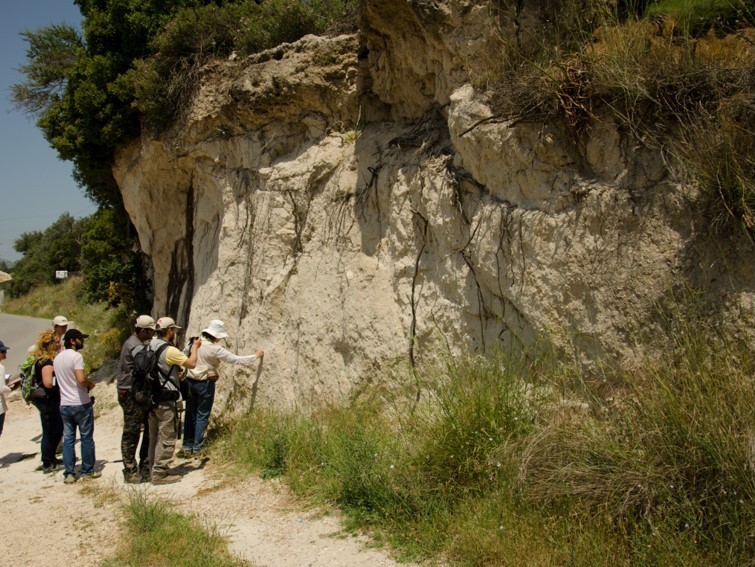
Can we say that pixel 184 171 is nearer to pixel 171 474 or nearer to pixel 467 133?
pixel 171 474

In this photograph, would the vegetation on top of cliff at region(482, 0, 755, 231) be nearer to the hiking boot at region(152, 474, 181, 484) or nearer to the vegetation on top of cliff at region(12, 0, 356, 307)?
the vegetation on top of cliff at region(12, 0, 356, 307)

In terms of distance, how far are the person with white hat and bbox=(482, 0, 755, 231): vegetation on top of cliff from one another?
4.25 meters

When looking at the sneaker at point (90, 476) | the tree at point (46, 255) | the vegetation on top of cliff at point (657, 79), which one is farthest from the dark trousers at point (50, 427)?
the tree at point (46, 255)

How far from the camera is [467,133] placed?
249 inches

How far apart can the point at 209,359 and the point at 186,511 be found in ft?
7.16

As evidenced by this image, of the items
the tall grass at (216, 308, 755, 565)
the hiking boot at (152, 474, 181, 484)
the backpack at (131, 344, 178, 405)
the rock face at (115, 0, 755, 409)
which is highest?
the rock face at (115, 0, 755, 409)

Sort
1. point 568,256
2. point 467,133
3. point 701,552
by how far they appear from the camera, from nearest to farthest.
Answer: point 701,552 < point 568,256 < point 467,133

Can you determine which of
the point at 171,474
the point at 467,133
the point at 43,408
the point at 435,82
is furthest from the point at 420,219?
the point at 43,408

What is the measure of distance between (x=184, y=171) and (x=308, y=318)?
4.89 meters

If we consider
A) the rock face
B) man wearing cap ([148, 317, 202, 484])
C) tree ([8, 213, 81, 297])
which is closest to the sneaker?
man wearing cap ([148, 317, 202, 484])

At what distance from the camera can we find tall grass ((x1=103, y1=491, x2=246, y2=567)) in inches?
195

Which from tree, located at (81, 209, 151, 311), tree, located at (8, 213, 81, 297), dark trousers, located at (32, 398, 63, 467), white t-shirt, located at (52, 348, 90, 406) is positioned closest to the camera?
white t-shirt, located at (52, 348, 90, 406)

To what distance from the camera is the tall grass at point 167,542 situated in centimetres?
496

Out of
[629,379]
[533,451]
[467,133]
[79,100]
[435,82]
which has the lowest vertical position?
[533,451]
